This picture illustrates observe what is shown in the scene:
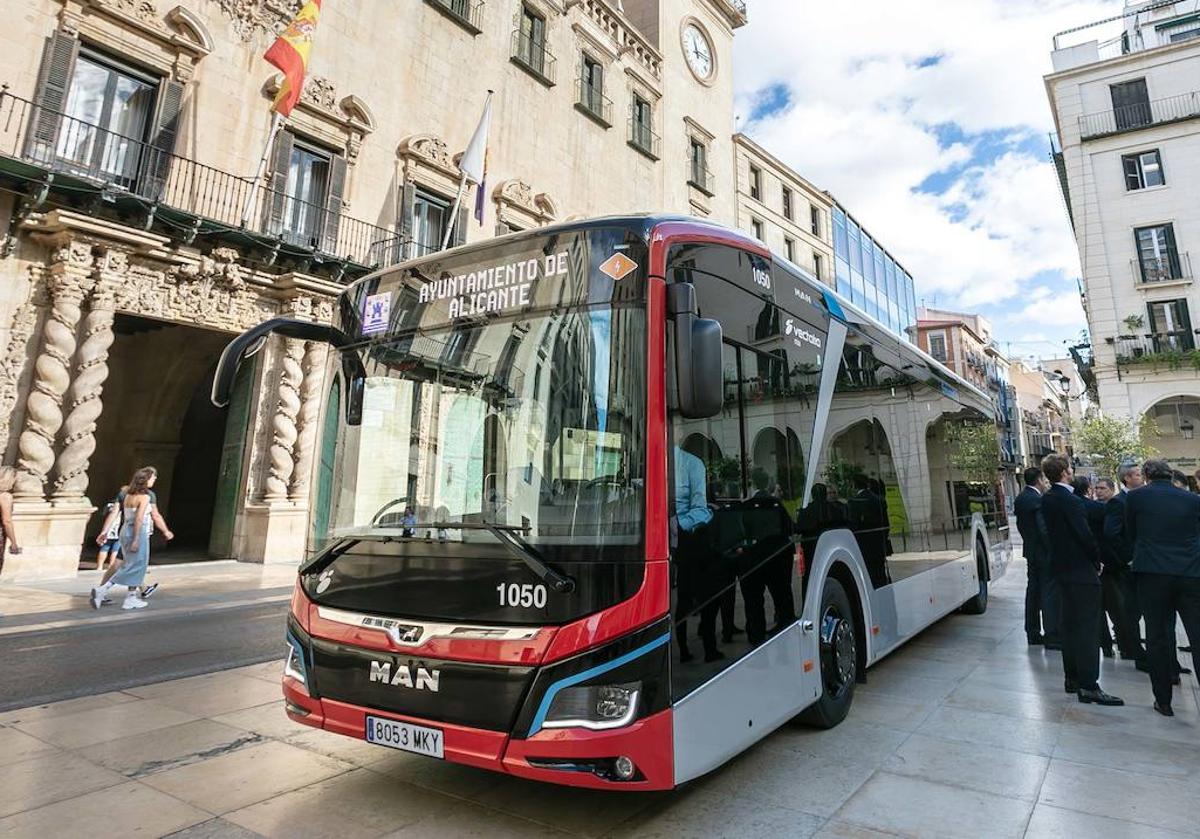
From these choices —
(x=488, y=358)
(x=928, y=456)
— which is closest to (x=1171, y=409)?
(x=928, y=456)

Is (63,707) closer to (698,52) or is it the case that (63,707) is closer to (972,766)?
(972,766)

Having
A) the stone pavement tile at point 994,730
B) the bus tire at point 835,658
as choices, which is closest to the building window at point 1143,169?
the stone pavement tile at point 994,730

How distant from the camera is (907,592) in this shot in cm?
588

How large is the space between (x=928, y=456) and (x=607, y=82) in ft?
76.3

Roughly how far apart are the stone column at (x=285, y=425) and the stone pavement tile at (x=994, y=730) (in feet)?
47.1

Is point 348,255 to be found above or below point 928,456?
above

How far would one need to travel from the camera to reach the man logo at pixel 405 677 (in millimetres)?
Answer: 2998

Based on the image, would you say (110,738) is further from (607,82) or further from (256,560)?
(607,82)

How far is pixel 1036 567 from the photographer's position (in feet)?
22.6

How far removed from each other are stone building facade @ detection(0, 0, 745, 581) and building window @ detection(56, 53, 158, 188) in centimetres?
4

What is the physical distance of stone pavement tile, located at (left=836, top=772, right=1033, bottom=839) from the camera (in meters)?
3.11

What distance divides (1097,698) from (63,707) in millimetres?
8209

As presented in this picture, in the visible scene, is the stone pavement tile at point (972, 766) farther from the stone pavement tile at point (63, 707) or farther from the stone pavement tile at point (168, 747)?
the stone pavement tile at point (63, 707)

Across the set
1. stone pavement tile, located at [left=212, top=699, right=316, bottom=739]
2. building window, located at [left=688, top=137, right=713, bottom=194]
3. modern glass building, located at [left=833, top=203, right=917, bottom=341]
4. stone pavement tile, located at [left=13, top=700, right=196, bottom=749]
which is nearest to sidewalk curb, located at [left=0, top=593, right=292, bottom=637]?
stone pavement tile, located at [left=13, top=700, right=196, bottom=749]
